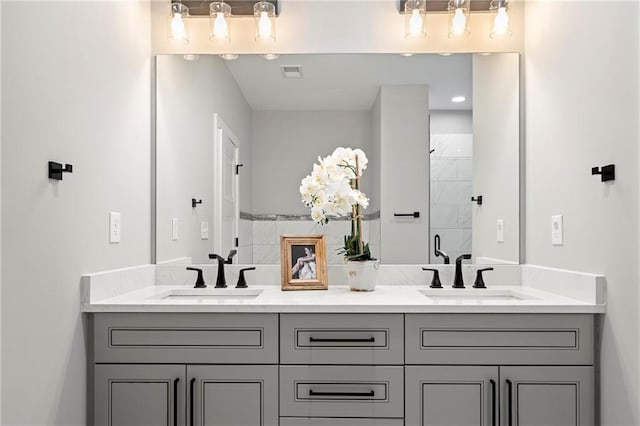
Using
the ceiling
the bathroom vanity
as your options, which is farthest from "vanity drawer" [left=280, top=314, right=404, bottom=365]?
the ceiling

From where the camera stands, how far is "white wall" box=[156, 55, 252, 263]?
7.82ft

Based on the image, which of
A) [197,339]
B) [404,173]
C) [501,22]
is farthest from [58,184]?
[501,22]

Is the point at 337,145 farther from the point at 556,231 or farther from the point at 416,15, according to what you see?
the point at 556,231

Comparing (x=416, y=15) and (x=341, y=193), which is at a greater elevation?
(x=416, y=15)

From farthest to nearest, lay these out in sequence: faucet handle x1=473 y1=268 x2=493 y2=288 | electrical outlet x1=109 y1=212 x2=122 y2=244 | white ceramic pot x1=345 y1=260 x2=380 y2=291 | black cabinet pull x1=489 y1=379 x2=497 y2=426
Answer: faucet handle x1=473 y1=268 x2=493 y2=288, white ceramic pot x1=345 y1=260 x2=380 y2=291, electrical outlet x1=109 y1=212 x2=122 y2=244, black cabinet pull x1=489 y1=379 x2=497 y2=426

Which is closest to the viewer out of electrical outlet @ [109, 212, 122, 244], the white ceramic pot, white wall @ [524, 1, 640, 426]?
white wall @ [524, 1, 640, 426]

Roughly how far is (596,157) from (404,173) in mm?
826

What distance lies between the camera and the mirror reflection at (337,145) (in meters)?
2.36

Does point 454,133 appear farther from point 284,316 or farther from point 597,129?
point 284,316

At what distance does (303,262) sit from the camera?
7.50 feet

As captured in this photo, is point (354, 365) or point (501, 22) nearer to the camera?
point (354, 365)

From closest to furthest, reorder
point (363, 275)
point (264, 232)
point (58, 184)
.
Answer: point (58, 184), point (363, 275), point (264, 232)

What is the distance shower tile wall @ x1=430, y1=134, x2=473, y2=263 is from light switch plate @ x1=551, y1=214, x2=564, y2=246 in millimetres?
391

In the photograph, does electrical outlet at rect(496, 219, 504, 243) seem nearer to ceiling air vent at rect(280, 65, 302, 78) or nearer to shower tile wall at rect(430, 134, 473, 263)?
shower tile wall at rect(430, 134, 473, 263)
